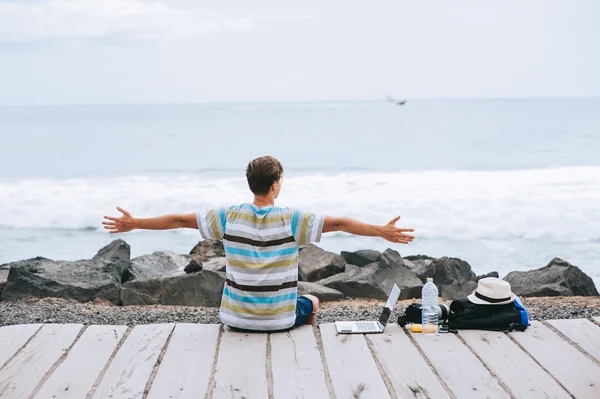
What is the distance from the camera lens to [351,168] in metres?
33.8

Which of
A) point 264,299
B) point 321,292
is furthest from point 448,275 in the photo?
point 264,299

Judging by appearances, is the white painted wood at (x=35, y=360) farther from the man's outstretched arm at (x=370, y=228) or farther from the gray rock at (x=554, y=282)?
the gray rock at (x=554, y=282)

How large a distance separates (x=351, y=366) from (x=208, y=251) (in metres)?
8.49

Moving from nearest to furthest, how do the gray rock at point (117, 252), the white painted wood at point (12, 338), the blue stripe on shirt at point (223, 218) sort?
the white painted wood at point (12, 338) < the blue stripe on shirt at point (223, 218) < the gray rock at point (117, 252)

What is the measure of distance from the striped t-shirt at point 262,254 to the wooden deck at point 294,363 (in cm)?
15

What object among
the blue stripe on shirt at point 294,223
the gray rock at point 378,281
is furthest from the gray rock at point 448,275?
the blue stripe on shirt at point 294,223

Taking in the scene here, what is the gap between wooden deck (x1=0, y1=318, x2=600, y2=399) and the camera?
4434 mm

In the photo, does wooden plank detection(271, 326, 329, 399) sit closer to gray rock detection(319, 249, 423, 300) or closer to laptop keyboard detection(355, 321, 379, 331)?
laptop keyboard detection(355, 321, 379, 331)

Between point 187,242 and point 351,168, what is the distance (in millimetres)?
17361

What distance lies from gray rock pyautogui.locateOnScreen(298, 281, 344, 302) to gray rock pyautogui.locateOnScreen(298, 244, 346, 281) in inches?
50.2

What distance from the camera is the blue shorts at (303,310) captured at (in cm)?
564

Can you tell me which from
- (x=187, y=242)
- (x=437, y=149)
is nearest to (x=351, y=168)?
(x=437, y=149)

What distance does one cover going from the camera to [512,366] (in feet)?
15.7

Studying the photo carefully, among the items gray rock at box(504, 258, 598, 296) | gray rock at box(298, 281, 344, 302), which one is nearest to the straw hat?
gray rock at box(298, 281, 344, 302)
